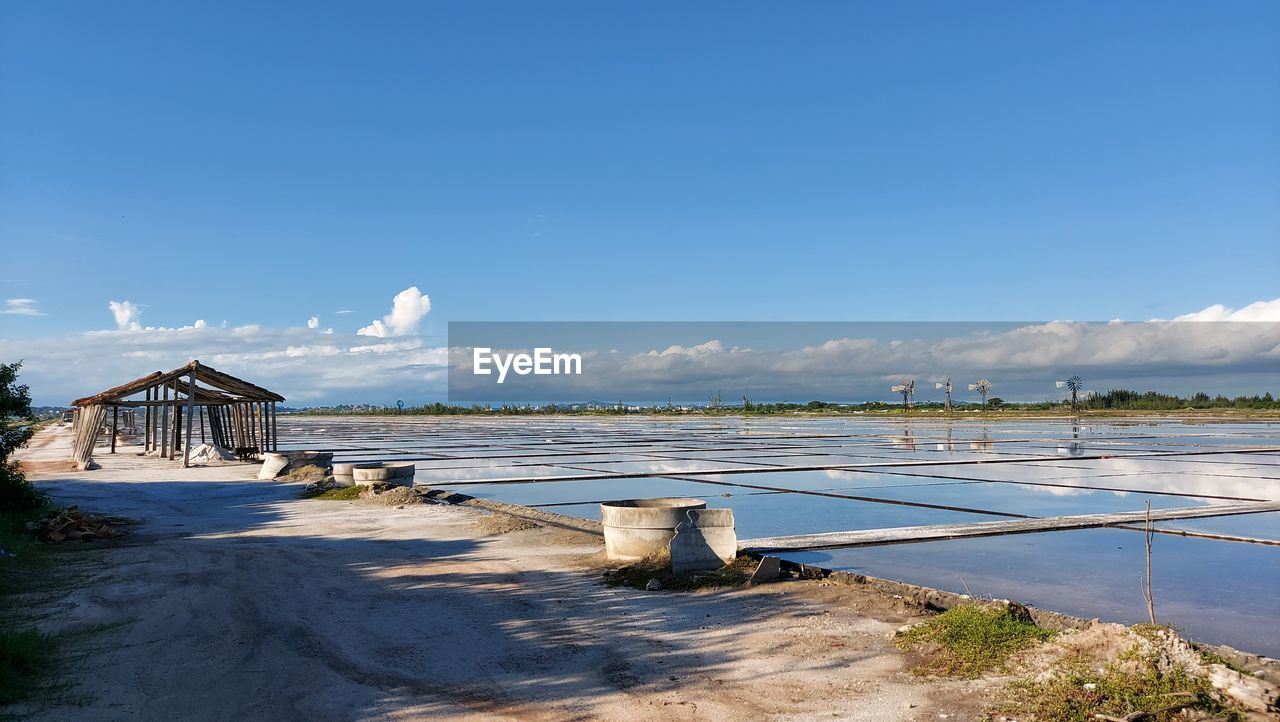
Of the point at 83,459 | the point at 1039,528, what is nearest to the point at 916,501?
the point at 1039,528

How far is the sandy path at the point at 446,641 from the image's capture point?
5.08 meters

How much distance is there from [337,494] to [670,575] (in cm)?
1017

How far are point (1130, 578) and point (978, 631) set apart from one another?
2818mm

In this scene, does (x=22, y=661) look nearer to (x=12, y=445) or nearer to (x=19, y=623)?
(x=19, y=623)

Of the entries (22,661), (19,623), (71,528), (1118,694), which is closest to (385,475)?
(71,528)

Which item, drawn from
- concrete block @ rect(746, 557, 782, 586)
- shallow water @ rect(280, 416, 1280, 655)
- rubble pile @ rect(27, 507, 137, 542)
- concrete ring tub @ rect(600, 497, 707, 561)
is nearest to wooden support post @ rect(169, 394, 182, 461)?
shallow water @ rect(280, 416, 1280, 655)

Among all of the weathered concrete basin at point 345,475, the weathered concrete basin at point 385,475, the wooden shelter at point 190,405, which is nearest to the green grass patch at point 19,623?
the weathered concrete basin at point 385,475

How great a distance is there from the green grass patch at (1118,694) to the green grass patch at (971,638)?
17.6 inches

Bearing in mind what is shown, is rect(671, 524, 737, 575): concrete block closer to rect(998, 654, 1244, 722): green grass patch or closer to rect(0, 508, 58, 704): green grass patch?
rect(998, 654, 1244, 722): green grass patch

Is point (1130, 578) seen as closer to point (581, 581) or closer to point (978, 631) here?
point (978, 631)

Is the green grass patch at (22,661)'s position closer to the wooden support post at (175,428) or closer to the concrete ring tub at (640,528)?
the concrete ring tub at (640,528)

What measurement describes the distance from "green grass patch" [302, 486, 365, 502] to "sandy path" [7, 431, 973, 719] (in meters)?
5.56

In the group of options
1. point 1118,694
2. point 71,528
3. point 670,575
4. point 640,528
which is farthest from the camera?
point 71,528

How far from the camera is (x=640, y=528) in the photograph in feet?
29.1
